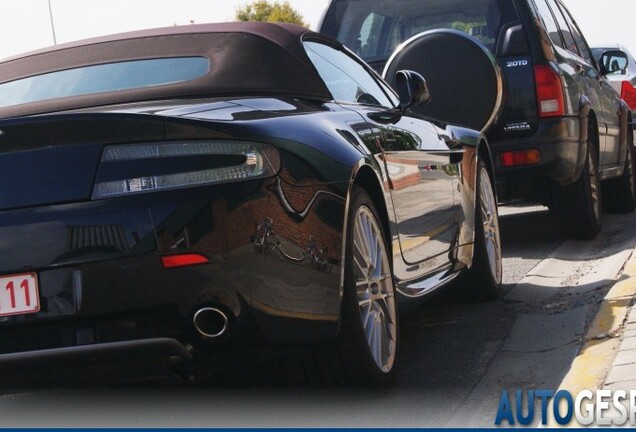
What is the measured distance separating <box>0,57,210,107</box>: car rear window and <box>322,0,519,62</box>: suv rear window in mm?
4917

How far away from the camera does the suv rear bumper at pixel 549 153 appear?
9.73m

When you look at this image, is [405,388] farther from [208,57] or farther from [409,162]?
[208,57]

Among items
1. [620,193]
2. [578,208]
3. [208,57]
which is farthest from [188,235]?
[620,193]

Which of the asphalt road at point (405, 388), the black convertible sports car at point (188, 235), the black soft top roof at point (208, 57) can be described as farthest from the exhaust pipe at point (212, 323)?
the black soft top roof at point (208, 57)

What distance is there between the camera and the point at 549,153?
9.72 metres

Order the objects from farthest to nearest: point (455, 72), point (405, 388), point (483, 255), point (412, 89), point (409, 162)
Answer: point (455, 72), point (483, 255), point (412, 89), point (409, 162), point (405, 388)

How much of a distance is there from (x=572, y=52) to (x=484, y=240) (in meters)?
4.48

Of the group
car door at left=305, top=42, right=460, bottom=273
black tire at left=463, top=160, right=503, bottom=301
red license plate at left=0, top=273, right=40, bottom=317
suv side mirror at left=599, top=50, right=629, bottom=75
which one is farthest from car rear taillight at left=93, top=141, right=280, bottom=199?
suv side mirror at left=599, top=50, right=629, bottom=75

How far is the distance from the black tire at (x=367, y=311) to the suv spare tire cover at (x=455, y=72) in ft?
12.4

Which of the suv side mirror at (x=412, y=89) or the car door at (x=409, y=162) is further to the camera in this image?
the suv side mirror at (x=412, y=89)

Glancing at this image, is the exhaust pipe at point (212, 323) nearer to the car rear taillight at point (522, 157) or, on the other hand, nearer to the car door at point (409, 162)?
the car door at point (409, 162)

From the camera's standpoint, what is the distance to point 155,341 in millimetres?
4273

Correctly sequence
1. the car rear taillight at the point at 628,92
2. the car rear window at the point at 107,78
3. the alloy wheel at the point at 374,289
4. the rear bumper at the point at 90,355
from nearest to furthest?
1. the rear bumper at the point at 90,355
2. the alloy wheel at the point at 374,289
3. the car rear window at the point at 107,78
4. the car rear taillight at the point at 628,92

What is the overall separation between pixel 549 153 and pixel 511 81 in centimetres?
56
